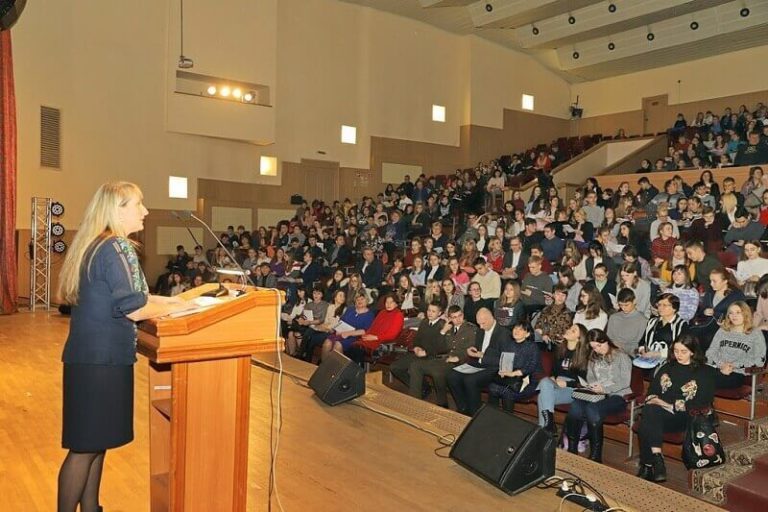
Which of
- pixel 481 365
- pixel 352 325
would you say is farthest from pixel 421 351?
pixel 352 325

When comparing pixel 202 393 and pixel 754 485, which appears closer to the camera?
pixel 202 393

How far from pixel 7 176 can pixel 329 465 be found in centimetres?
782

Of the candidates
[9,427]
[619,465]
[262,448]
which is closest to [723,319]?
[619,465]

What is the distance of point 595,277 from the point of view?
503 cm

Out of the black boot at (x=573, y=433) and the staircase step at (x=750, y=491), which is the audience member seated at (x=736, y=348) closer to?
the staircase step at (x=750, y=491)

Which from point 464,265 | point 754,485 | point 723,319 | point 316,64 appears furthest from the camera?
point 316,64

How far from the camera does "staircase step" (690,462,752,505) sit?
2.81 m

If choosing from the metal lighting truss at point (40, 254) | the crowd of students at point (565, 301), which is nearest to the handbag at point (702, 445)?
the crowd of students at point (565, 301)

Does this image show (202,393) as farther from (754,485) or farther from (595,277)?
(595,277)

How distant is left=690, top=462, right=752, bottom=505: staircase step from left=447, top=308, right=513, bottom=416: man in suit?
142 centimetres

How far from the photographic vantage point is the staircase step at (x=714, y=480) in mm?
2812

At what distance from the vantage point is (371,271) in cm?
723

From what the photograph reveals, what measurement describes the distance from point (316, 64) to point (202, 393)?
36.4 feet

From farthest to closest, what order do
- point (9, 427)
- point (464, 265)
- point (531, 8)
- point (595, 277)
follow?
point (531, 8) < point (464, 265) < point (595, 277) < point (9, 427)
